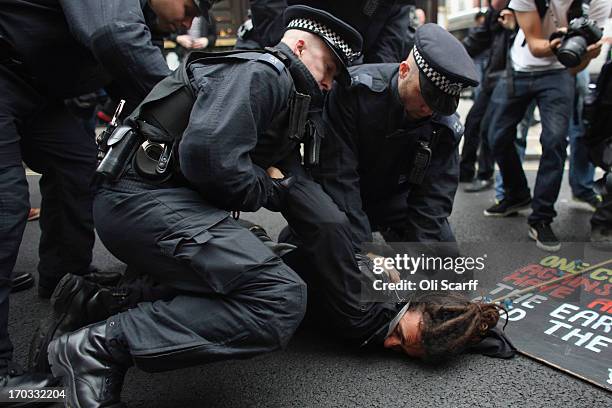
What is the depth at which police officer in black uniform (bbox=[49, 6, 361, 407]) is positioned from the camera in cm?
141

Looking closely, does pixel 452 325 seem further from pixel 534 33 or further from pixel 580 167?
pixel 580 167

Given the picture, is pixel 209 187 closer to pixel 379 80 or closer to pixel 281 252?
pixel 281 252

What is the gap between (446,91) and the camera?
185 centimetres

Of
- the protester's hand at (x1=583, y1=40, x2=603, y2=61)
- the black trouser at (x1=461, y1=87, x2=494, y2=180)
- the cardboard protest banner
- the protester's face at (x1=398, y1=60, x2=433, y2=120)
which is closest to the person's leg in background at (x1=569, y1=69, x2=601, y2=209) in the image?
the black trouser at (x1=461, y1=87, x2=494, y2=180)

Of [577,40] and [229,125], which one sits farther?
[577,40]

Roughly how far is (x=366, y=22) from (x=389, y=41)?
0.77ft

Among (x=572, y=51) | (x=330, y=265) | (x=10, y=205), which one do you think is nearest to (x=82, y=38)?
(x=10, y=205)

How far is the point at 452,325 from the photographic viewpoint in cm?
175

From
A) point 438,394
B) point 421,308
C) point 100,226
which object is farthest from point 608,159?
point 100,226

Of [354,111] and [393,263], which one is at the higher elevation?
[354,111]

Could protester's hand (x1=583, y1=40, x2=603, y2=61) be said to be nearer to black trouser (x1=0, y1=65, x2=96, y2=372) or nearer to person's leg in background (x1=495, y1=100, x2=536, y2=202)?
person's leg in background (x1=495, y1=100, x2=536, y2=202)

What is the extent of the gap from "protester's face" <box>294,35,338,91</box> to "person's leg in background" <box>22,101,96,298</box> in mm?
1048

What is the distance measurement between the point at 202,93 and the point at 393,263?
1.07 meters

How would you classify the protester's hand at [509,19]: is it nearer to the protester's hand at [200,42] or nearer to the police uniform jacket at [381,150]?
the police uniform jacket at [381,150]
